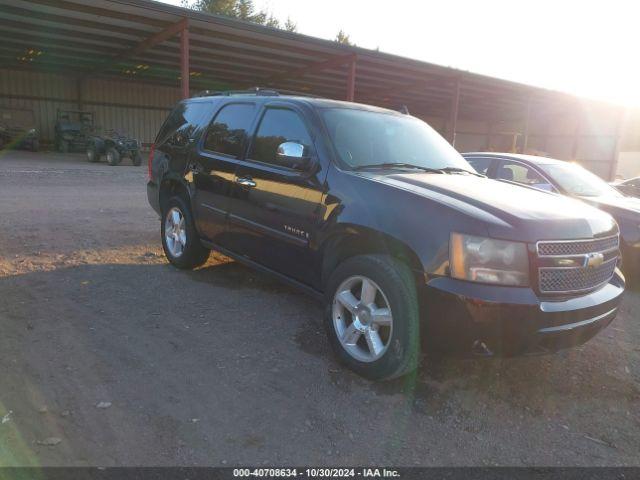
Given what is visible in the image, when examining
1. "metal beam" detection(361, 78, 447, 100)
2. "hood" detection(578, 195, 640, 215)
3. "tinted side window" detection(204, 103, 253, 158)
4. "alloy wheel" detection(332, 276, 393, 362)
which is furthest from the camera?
"metal beam" detection(361, 78, 447, 100)

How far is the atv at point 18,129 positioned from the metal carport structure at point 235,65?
1.66 m

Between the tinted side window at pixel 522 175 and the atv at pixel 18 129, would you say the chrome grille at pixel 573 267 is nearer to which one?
the tinted side window at pixel 522 175

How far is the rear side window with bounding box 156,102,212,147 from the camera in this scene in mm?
5062

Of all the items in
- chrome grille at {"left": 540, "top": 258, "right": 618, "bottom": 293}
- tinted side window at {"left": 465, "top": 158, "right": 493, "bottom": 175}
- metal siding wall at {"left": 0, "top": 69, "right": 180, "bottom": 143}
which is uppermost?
metal siding wall at {"left": 0, "top": 69, "right": 180, "bottom": 143}

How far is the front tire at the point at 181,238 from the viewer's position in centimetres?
501

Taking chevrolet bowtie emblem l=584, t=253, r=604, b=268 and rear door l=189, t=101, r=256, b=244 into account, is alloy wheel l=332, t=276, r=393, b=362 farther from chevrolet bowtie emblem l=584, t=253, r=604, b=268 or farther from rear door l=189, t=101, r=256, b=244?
rear door l=189, t=101, r=256, b=244

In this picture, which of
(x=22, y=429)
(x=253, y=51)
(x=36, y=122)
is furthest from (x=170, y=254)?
(x=36, y=122)

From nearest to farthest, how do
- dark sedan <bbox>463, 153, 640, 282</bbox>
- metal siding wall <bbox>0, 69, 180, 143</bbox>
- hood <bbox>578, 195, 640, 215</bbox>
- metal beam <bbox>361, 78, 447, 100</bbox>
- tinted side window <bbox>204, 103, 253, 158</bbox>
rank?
tinted side window <bbox>204, 103, 253, 158</bbox>
dark sedan <bbox>463, 153, 640, 282</bbox>
hood <bbox>578, 195, 640, 215</bbox>
metal beam <bbox>361, 78, 447, 100</bbox>
metal siding wall <bbox>0, 69, 180, 143</bbox>

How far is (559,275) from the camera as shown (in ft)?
9.12

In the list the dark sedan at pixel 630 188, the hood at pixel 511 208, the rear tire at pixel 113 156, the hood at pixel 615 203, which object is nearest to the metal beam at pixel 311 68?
the rear tire at pixel 113 156

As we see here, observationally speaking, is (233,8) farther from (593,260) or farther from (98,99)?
(593,260)

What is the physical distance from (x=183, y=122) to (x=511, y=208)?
12.7 feet

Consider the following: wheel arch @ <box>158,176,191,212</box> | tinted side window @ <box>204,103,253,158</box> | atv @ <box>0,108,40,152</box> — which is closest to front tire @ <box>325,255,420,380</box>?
tinted side window @ <box>204,103,253,158</box>

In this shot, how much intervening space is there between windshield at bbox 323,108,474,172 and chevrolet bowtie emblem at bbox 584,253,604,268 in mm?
1392
